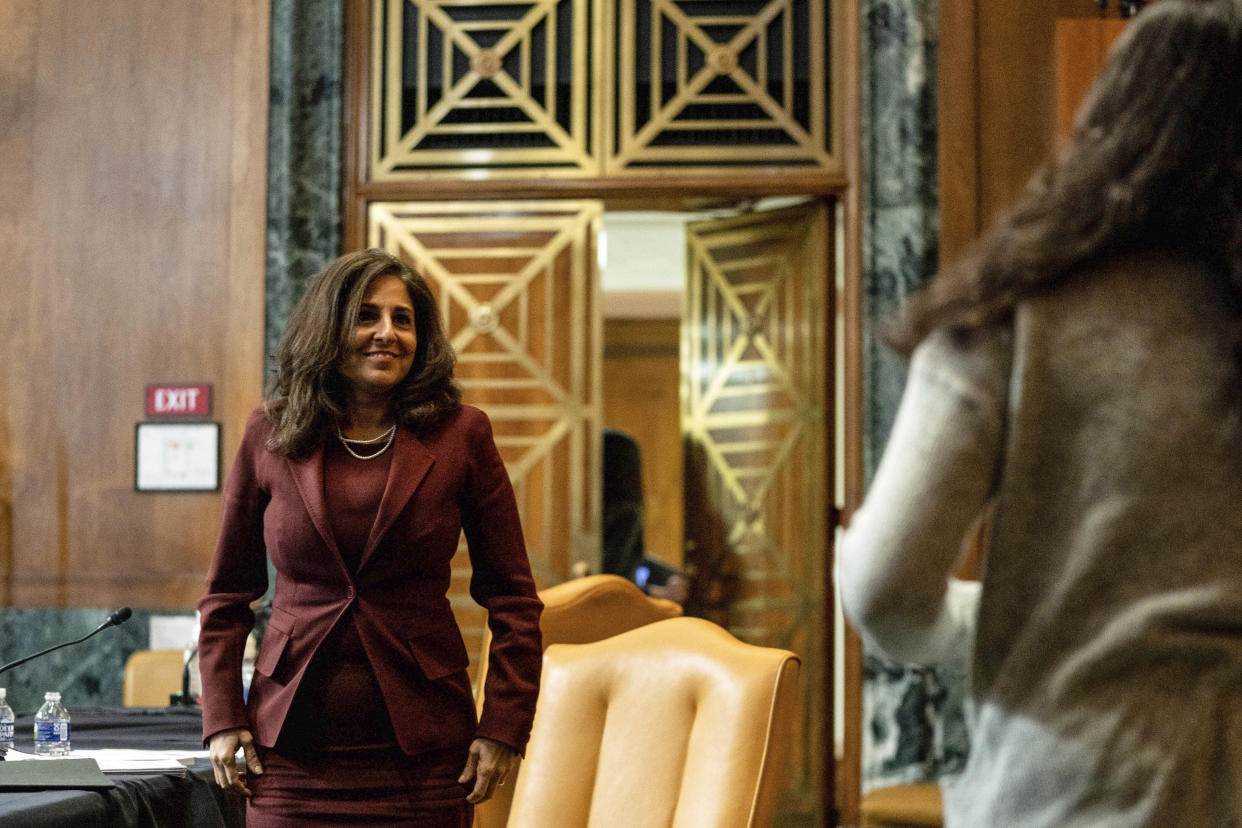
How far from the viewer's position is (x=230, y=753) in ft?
6.69

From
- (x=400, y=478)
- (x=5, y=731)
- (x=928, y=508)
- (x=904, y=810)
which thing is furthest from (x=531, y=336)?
(x=928, y=508)

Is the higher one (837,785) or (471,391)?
(471,391)

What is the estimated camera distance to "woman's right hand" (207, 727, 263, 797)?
204cm

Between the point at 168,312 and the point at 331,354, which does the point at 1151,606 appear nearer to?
the point at 331,354

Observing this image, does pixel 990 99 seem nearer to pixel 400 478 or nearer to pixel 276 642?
pixel 400 478

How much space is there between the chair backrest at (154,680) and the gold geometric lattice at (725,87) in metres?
2.50

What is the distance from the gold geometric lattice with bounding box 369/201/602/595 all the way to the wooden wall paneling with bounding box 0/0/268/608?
682 mm

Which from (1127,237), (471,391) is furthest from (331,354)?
(471,391)

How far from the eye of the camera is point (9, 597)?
17.2 ft

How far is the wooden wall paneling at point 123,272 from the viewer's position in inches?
206

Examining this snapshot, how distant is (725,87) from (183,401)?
2429mm

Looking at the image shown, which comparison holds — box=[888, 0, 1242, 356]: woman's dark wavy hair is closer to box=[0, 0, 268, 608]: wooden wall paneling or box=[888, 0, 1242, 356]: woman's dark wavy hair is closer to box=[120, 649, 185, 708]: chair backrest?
box=[120, 649, 185, 708]: chair backrest

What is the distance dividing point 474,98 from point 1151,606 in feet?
15.2

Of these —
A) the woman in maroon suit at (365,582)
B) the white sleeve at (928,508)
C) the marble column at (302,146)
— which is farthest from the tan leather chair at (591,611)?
the marble column at (302,146)
